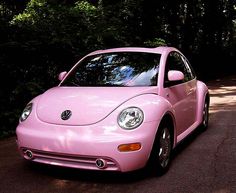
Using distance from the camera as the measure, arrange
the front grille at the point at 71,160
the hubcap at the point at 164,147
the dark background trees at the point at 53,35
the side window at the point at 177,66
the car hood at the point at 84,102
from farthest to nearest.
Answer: the dark background trees at the point at 53,35, the side window at the point at 177,66, the hubcap at the point at 164,147, the car hood at the point at 84,102, the front grille at the point at 71,160

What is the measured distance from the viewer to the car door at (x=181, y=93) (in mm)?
5555

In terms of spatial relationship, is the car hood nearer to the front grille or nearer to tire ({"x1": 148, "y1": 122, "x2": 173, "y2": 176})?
the front grille

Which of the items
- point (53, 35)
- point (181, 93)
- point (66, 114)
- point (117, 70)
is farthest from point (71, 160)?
point (53, 35)

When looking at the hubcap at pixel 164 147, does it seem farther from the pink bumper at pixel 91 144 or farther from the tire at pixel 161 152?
the pink bumper at pixel 91 144

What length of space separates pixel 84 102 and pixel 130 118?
61cm

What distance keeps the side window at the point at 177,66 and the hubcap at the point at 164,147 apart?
2.42 feet

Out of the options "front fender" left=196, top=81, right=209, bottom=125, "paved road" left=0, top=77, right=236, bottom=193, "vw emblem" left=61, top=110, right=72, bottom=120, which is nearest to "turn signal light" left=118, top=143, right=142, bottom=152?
"paved road" left=0, top=77, right=236, bottom=193

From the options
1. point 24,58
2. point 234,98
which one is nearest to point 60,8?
point 24,58

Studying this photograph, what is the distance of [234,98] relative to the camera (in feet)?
43.9

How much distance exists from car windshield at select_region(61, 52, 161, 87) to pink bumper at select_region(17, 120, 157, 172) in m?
0.97

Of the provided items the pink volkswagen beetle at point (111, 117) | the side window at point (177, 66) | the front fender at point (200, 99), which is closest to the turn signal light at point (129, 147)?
the pink volkswagen beetle at point (111, 117)

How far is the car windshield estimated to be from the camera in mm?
5402

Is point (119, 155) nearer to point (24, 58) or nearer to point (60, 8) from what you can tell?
point (24, 58)

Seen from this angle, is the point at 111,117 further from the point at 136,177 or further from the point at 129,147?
the point at 136,177
